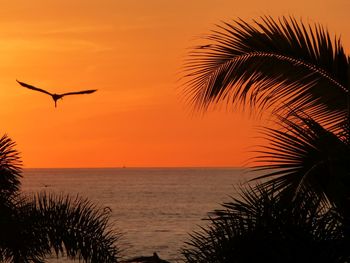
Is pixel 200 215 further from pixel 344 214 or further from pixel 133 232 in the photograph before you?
pixel 344 214

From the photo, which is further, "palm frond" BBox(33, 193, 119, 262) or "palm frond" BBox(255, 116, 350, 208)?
"palm frond" BBox(33, 193, 119, 262)

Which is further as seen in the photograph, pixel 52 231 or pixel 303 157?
pixel 52 231

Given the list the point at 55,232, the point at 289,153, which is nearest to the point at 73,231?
the point at 55,232

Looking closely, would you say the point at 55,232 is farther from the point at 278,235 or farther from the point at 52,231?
the point at 278,235

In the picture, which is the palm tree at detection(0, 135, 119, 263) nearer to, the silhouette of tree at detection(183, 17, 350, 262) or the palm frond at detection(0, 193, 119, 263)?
the palm frond at detection(0, 193, 119, 263)

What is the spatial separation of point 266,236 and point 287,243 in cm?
23

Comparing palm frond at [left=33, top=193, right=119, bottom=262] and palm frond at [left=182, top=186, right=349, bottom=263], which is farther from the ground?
palm frond at [left=33, top=193, right=119, bottom=262]

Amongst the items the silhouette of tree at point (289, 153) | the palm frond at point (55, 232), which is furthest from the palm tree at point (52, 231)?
the silhouette of tree at point (289, 153)

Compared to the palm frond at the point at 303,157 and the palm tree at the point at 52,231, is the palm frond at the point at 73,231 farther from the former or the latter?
the palm frond at the point at 303,157

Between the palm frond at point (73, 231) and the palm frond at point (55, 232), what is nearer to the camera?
the palm frond at point (55, 232)

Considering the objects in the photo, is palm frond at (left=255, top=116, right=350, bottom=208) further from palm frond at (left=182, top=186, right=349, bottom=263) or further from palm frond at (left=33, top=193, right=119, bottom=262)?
palm frond at (left=33, top=193, right=119, bottom=262)

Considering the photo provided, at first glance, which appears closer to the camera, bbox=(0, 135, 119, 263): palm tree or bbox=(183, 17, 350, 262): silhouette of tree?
bbox=(183, 17, 350, 262): silhouette of tree

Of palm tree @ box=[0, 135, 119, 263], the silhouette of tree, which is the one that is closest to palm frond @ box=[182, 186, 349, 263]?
the silhouette of tree

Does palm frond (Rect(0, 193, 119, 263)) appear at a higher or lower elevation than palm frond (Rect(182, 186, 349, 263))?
higher
